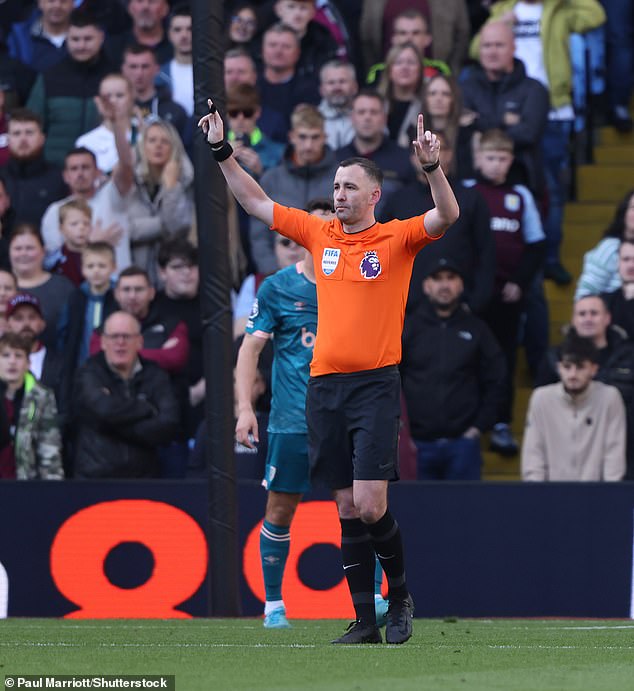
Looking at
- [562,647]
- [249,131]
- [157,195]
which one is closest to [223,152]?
[562,647]

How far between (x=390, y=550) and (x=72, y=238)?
21.0 ft

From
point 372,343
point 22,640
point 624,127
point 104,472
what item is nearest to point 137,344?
point 104,472

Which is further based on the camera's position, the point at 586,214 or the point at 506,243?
the point at 586,214

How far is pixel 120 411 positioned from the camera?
1248cm

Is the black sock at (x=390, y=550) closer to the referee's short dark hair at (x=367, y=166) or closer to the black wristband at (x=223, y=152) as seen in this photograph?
the referee's short dark hair at (x=367, y=166)

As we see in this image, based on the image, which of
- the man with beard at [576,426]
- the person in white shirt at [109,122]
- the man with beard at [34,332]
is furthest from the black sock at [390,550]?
the person in white shirt at [109,122]

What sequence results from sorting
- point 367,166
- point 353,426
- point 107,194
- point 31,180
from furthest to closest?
point 31,180
point 107,194
point 367,166
point 353,426

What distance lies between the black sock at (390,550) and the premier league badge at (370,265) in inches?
44.4

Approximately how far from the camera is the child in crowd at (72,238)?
14094 mm

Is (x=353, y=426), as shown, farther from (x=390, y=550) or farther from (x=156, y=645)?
(x=156, y=645)

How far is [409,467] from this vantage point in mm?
12750

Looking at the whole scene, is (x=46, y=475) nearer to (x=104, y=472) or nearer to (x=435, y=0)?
(x=104, y=472)

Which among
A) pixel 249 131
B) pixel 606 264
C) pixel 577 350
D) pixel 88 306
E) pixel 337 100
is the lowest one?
pixel 577 350

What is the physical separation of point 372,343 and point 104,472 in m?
4.74
